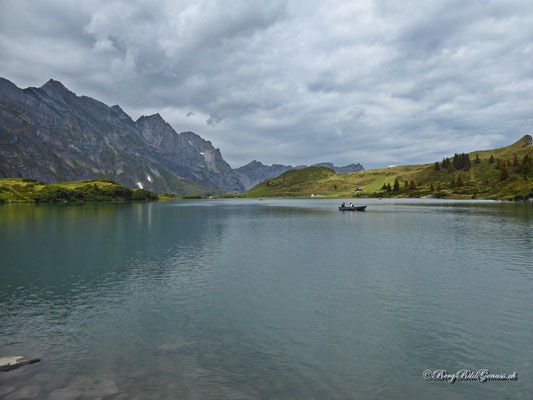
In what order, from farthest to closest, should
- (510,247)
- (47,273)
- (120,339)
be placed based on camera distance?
(510,247) < (47,273) < (120,339)

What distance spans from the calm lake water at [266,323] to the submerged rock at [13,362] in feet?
1.96

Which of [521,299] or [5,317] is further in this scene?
[521,299]

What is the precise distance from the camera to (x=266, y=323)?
30.6m

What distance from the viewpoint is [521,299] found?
35969 millimetres

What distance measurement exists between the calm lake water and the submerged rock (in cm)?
60

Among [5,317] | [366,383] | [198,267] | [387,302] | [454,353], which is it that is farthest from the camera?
[198,267]

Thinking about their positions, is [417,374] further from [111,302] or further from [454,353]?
[111,302]

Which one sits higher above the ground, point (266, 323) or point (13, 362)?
point (13, 362)

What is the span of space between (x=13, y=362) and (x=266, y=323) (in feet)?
61.1

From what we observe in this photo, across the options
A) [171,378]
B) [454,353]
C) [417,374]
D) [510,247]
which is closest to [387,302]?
Result: [454,353]

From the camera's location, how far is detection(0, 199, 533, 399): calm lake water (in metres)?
20.4

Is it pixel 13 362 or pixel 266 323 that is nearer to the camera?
pixel 13 362

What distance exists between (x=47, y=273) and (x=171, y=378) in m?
38.5

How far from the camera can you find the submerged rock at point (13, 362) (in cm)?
2147
